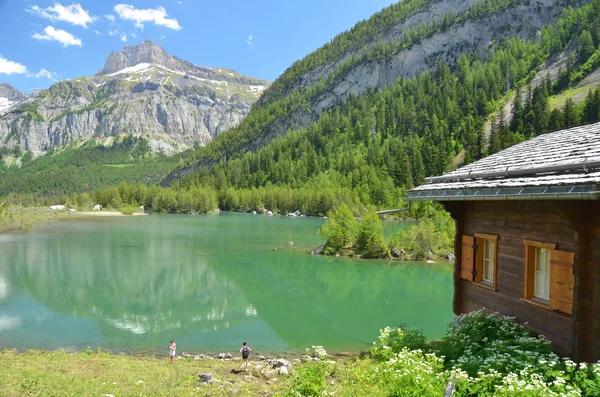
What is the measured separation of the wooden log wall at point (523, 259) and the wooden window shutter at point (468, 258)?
0.23 meters

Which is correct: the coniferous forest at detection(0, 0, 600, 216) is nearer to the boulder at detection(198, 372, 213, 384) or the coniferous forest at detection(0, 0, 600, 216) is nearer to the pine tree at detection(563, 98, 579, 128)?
the pine tree at detection(563, 98, 579, 128)

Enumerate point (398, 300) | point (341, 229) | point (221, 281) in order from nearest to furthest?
point (398, 300) < point (221, 281) < point (341, 229)

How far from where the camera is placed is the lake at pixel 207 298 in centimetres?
2141

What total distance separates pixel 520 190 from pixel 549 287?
7.90 feet

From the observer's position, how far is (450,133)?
149625mm

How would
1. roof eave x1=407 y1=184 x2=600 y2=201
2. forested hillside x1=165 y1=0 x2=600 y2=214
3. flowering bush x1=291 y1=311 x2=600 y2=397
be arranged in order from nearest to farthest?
flowering bush x1=291 y1=311 x2=600 y2=397 → roof eave x1=407 y1=184 x2=600 y2=201 → forested hillside x1=165 y1=0 x2=600 y2=214

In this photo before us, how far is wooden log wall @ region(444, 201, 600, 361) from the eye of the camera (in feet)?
25.4

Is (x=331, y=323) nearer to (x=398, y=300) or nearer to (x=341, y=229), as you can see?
(x=398, y=300)

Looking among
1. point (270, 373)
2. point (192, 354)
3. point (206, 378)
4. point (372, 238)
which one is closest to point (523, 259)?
point (270, 373)

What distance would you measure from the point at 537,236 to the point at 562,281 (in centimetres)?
127

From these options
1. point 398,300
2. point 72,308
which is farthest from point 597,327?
point 72,308

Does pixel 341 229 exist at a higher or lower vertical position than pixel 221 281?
higher

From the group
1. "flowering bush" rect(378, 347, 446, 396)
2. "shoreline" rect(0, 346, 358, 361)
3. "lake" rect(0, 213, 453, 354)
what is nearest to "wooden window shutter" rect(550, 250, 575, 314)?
"flowering bush" rect(378, 347, 446, 396)

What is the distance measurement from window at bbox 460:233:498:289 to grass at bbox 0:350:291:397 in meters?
6.35
